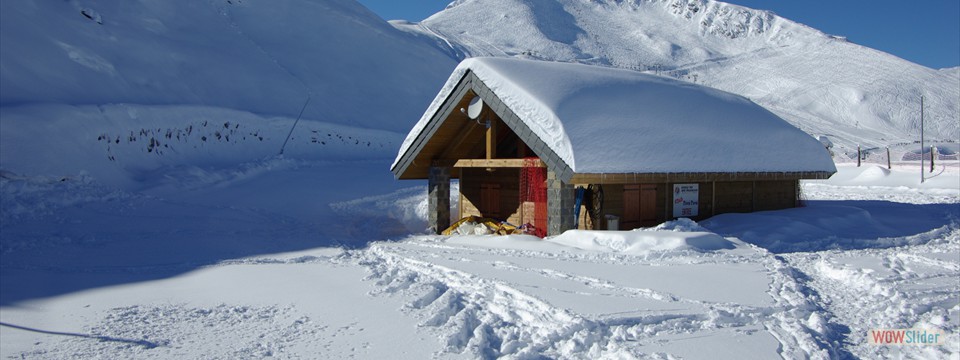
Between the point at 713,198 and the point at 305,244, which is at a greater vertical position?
the point at 713,198

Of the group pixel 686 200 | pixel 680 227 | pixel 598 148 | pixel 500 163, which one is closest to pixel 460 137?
pixel 500 163

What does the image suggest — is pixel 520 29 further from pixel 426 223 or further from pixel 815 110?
pixel 426 223

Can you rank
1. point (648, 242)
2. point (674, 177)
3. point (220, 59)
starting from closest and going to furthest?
point (648, 242)
point (674, 177)
point (220, 59)

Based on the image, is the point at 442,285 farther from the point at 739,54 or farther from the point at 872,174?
the point at 739,54

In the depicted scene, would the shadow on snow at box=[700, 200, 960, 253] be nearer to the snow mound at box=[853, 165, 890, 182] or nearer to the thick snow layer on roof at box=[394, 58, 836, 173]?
the thick snow layer on roof at box=[394, 58, 836, 173]

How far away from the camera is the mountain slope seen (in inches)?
902

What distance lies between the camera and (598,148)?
1202 cm

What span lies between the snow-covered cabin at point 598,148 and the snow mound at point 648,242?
1.10m

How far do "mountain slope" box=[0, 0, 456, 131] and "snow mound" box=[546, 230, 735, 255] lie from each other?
18613 mm

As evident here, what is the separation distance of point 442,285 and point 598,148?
512 centimetres

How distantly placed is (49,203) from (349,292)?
10848 millimetres

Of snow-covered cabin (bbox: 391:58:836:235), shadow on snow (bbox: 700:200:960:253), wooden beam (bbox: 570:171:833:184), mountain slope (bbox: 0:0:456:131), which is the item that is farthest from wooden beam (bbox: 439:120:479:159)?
mountain slope (bbox: 0:0:456:131)

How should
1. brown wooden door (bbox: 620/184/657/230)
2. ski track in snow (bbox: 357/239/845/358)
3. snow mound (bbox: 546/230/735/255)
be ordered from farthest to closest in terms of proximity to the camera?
brown wooden door (bbox: 620/184/657/230) < snow mound (bbox: 546/230/735/255) < ski track in snow (bbox: 357/239/845/358)

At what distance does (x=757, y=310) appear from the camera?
673 centimetres
